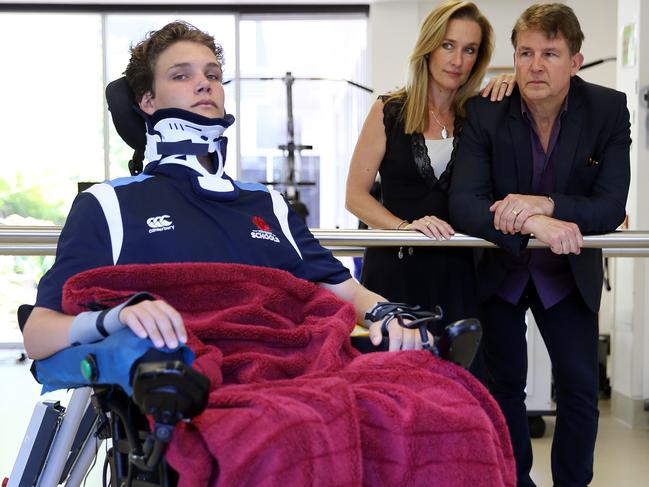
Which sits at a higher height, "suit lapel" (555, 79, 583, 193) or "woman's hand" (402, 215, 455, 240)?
"suit lapel" (555, 79, 583, 193)

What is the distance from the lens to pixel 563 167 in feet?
7.90

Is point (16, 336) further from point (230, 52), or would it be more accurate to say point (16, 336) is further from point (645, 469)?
point (645, 469)

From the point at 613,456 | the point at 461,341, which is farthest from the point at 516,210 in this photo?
the point at 613,456

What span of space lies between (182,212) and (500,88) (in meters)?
1.08

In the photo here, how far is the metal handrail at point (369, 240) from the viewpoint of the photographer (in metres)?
2.32

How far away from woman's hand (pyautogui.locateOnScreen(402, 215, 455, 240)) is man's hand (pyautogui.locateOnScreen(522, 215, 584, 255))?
7.6 inches

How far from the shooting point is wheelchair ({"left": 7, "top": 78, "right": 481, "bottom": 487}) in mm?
1191

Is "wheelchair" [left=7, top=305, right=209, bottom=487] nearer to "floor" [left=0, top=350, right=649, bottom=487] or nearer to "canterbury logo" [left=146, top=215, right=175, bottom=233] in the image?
"canterbury logo" [left=146, top=215, right=175, bottom=233]

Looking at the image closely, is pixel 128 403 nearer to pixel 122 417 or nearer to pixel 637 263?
pixel 122 417

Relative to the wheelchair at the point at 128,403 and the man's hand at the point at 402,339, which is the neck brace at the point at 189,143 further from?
the man's hand at the point at 402,339

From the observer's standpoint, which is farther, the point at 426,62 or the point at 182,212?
the point at 426,62

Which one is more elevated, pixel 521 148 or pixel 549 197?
pixel 521 148

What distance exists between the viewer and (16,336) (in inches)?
314

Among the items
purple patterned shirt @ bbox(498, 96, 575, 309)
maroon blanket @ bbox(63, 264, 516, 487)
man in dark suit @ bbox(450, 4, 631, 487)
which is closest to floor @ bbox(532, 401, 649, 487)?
man in dark suit @ bbox(450, 4, 631, 487)
